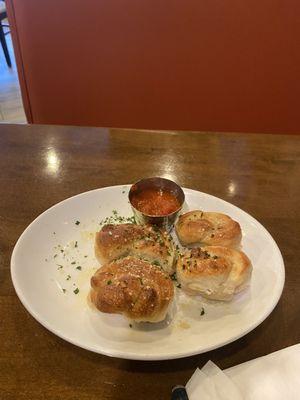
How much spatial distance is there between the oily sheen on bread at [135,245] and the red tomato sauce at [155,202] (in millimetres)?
157

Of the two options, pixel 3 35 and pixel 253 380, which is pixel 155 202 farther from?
pixel 3 35

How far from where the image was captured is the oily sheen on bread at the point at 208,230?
1.07m

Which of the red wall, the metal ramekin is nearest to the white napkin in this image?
the metal ramekin

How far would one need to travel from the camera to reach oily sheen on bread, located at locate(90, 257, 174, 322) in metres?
0.88

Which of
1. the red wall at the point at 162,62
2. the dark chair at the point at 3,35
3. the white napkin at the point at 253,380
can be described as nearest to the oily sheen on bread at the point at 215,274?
the white napkin at the point at 253,380

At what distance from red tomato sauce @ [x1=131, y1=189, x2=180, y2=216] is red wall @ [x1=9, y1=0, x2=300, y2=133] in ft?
4.14

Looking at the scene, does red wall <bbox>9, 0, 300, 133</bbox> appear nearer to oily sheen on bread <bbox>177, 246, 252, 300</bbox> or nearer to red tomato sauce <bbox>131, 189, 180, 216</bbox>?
red tomato sauce <bbox>131, 189, 180, 216</bbox>

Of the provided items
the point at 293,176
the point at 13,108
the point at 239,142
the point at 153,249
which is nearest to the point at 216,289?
the point at 153,249

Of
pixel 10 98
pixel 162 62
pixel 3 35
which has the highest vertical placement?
pixel 162 62

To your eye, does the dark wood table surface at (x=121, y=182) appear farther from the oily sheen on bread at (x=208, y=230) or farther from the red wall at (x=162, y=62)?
the red wall at (x=162, y=62)

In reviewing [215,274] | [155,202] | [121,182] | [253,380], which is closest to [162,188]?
[155,202]

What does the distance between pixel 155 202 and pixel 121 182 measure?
0.24 metres

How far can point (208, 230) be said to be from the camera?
1.09 m

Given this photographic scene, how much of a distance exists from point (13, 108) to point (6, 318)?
3764 millimetres
